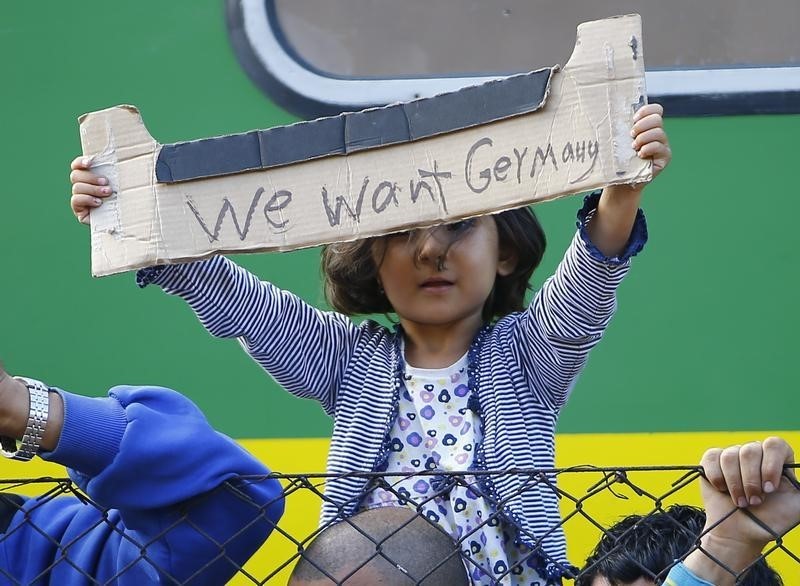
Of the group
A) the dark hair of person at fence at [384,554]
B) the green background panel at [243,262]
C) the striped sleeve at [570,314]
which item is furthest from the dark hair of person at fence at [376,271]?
the dark hair of person at fence at [384,554]

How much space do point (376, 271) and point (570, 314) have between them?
347 mm

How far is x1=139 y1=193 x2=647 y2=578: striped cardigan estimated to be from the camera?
189cm

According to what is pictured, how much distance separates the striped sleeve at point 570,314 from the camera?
182 cm

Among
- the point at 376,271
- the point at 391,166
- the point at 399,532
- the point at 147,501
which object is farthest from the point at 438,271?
the point at 147,501

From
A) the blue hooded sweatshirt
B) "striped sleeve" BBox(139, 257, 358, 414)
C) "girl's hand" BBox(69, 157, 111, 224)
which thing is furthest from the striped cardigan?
the blue hooded sweatshirt

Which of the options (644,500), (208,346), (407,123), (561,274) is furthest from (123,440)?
(644,500)

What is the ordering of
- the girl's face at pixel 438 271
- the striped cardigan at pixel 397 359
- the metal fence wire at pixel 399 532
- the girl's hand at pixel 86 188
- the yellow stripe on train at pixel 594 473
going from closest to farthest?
the metal fence wire at pixel 399 532
the girl's hand at pixel 86 188
the striped cardigan at pixel 397 359
the girl's face at pixel 438 271
the yellow stripe on train at pixel 594 473

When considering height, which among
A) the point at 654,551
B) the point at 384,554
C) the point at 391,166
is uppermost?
the point at 391,166

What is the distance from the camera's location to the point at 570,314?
6.24 feet

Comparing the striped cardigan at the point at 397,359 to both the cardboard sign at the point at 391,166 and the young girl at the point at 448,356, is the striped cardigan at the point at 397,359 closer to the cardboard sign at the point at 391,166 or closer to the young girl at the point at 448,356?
the young girl at the point at 448,356

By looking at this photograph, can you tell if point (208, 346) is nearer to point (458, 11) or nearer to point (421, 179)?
point (458, 11)

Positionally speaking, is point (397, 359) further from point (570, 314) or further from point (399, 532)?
point (399, 532)

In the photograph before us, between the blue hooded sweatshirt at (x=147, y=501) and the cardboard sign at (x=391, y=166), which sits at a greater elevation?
the cardboard sign at (x=391, y=166)

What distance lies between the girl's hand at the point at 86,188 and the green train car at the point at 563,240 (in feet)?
2.47
